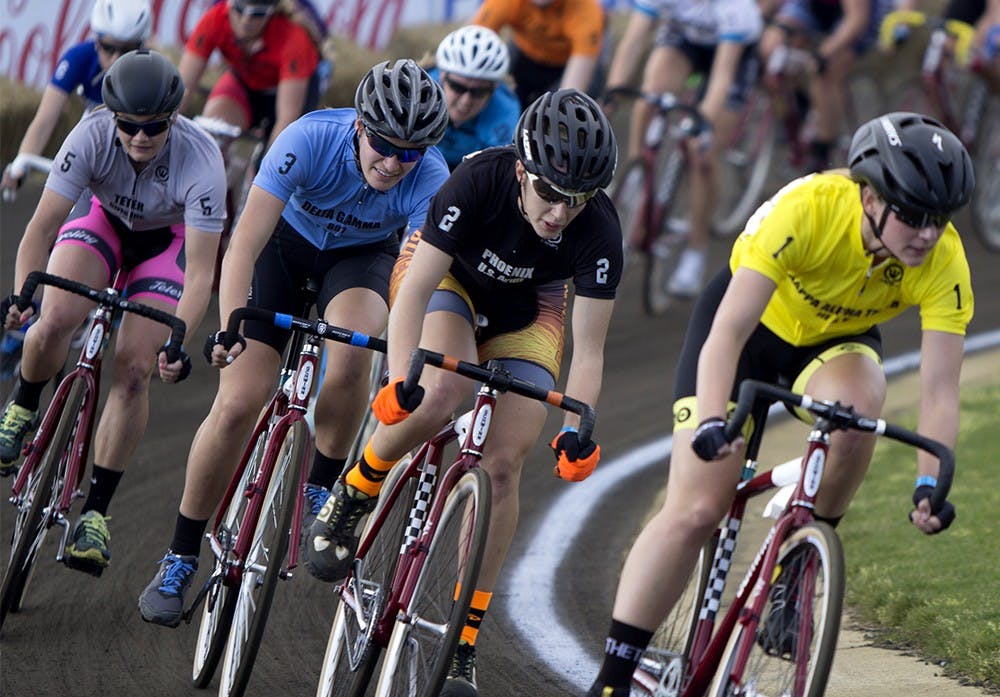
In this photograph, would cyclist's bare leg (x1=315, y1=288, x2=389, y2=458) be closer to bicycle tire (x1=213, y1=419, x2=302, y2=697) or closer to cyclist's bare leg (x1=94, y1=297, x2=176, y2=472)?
bicycle tire (x1=213, y1=419, x2=302, y2=697)

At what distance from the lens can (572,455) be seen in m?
5.08

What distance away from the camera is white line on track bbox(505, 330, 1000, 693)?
6.21 m

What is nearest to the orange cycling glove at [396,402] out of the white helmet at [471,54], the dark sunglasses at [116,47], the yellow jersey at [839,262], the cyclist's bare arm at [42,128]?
the yellow jersey at [839,262]

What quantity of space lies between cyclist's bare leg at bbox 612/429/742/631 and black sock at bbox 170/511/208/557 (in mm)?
Result: 1954

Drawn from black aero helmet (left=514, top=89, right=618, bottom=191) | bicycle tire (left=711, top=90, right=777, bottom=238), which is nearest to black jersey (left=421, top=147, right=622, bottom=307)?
black aero helmet (left=514, top=89, right=618, bottom=191)

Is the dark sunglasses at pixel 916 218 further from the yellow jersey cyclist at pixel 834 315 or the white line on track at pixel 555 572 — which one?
the white line on track at pixel 555 572

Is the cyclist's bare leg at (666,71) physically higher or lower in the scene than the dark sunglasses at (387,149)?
higher

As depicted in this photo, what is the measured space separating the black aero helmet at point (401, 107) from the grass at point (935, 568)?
2.56 metres

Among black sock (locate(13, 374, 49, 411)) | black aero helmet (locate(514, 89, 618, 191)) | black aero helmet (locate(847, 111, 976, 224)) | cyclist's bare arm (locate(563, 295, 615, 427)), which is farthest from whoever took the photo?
black sock (locate(13, 374, 49, 411))

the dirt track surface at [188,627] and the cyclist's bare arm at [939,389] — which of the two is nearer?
the cyclist's bare arm at [939,389]

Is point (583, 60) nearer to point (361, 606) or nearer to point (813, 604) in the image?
point (361, 606)

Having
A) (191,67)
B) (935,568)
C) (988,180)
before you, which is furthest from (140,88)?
(988,180)

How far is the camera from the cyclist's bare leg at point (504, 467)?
541cm

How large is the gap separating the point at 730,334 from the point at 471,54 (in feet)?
13.2
